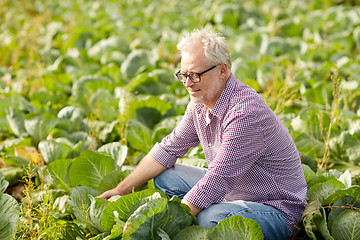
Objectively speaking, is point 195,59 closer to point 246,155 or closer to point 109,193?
point 246,155

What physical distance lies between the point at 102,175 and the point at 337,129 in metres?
1.88

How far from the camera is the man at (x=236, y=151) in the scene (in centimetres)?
217

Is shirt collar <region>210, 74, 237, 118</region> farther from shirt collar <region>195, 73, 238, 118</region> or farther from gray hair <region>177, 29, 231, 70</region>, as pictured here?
gray hair <region>177, 29, 231, 70</region>

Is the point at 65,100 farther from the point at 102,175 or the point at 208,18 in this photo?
the point at 208,18

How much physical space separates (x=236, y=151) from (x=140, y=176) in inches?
28.3

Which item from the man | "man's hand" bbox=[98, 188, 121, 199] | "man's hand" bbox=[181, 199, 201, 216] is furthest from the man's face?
"man's hand" bbox=[98, 188, 121, 199]

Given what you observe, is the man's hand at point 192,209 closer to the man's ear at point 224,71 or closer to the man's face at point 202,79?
the man's face at point 202,79

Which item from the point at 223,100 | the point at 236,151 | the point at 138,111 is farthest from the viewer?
the point at 138,111

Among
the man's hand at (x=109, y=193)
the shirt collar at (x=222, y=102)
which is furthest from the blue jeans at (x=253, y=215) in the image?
the man's hand at (x=109, y=193)

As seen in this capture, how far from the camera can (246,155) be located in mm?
2166

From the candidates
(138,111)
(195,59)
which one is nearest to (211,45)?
(195,59)

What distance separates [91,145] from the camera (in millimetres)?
3402

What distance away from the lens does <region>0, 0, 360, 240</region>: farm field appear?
2256 mm

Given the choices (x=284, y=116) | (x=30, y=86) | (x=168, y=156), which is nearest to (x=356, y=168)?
(x=284, y=116)
